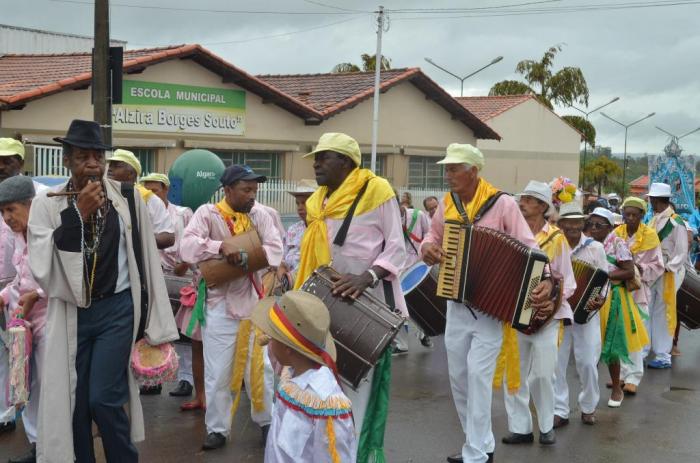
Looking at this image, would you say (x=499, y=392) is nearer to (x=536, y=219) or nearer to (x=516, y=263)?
(x=536, y=219)

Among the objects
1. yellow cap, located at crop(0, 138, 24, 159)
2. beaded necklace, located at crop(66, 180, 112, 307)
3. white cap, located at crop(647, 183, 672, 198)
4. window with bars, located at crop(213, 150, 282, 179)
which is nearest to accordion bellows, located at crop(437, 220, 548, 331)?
beaded necklace, located at crop(66, 180, 112, 307)

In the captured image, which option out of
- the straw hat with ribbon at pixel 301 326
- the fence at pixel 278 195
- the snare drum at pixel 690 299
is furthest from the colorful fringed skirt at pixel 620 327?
the fence at pixel 278 195

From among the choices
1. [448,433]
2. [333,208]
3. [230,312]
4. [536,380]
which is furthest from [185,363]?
[333,208]

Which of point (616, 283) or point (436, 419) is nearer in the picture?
point (436, 419)

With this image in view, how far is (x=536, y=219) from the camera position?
715 centimetres

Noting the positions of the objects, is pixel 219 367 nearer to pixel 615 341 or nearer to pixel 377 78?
pixel 615 341

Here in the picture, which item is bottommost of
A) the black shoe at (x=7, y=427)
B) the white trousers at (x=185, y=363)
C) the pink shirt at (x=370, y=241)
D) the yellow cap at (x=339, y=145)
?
the black shoe at (x=7, y=427)

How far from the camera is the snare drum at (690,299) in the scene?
10.9m

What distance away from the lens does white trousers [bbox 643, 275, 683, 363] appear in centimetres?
1068

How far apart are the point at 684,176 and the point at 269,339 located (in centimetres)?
1703

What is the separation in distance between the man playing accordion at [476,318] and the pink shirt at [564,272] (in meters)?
0.70

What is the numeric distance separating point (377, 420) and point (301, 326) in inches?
63.9

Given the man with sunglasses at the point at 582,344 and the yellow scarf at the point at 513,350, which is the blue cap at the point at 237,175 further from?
the man with sunglasses at the point at 582,344

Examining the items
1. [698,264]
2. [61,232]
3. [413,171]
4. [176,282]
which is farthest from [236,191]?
[413,171]
